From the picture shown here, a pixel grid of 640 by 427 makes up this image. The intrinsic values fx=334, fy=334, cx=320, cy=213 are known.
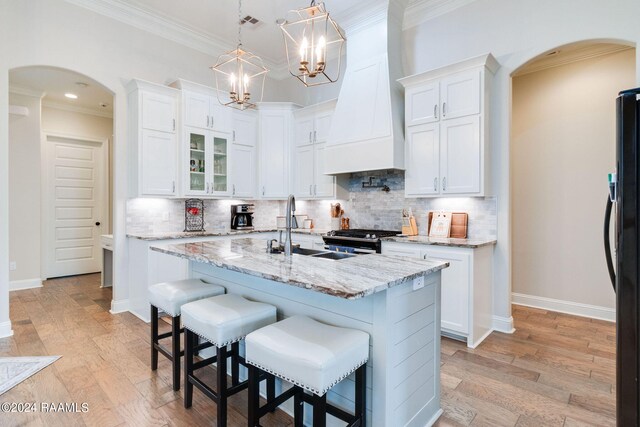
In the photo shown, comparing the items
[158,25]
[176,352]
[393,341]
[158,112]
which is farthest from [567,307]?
[158,25]

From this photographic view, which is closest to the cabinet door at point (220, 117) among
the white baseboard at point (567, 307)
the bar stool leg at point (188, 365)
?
the bar stool leg at point (188, 365)

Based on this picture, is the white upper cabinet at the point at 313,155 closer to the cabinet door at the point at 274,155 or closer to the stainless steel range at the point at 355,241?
the cabinet door at the point at 274,155

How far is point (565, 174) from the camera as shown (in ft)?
13.4

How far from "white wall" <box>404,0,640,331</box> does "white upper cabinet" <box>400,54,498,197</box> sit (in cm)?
16

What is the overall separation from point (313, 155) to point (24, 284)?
16.3 feet

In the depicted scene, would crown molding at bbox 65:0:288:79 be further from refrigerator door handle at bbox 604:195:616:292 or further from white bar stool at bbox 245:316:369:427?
refrigerator door handle at bbox 604:195:616:292

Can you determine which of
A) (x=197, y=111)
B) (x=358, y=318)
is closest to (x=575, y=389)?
(x=358, y=318)

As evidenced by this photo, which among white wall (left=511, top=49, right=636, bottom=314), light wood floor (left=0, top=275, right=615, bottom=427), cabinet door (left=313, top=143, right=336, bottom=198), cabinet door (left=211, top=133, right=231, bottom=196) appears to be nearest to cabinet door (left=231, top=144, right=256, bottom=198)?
cabinet door (left=211, top=133, right=231, bottom=196)

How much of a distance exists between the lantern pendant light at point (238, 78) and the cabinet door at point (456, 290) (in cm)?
232

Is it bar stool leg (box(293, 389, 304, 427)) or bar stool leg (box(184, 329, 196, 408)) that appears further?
bar stool leg (box(184, 329, 196, 408))

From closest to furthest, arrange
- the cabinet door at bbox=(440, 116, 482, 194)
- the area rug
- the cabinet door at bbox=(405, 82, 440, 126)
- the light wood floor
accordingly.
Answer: the light wood floor, the area rug, the cabinet door at bbox=(440, 116, 482, 194), the cabinet door at bbox=(405, 82, 440, 126)

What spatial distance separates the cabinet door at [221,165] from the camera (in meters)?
4.77

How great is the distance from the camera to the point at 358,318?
67.8 inches

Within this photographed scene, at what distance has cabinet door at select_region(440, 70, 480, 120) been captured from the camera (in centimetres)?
335
